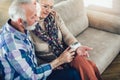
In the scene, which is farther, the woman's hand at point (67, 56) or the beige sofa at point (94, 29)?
the beige sofa at point (94, 29)

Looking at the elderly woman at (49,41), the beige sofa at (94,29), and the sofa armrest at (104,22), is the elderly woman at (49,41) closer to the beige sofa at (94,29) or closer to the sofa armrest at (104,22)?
the beige sofa at (94,29)

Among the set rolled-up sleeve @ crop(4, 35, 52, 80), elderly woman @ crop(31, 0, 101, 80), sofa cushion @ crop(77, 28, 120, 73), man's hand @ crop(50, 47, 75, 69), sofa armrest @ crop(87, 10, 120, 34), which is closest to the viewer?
rolled-up sleeve @ crop(4, 35, 52, 80)

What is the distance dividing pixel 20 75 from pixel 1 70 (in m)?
0.13

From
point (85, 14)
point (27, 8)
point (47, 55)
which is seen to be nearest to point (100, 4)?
point (85, 14)

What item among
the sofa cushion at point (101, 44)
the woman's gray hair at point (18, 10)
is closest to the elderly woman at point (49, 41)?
the sofa cushion at point (101, 44)

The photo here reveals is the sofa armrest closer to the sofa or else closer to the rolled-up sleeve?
the sofa

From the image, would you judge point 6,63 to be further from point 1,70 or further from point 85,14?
point 85,14

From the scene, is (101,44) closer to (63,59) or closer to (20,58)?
(63,59)

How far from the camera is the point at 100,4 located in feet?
9.45

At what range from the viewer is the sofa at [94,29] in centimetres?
214

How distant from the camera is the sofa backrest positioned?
223 centimetres

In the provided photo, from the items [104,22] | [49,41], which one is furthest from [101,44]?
[49,41]

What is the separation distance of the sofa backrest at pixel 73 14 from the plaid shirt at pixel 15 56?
82 centimetres

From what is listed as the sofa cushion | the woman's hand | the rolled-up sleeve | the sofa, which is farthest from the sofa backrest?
the rolled-up sleeve
